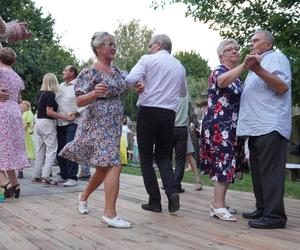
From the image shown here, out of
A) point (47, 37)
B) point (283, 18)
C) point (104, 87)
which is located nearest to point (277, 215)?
point (104, 87)

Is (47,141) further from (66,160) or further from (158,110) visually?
(158,110)

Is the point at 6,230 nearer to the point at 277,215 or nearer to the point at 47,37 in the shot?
the point at 277,215

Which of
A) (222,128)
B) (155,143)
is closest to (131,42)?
(155,143)

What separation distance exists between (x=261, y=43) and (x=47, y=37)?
20942mm

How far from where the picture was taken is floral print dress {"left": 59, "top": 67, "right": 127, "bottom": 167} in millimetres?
4172

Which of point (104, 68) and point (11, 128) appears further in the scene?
point (11, 128)

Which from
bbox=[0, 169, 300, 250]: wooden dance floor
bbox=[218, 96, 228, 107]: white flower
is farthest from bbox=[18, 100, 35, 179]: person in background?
bbox=[218, 96, 228, 107]: white flower

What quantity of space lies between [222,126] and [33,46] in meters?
19.7

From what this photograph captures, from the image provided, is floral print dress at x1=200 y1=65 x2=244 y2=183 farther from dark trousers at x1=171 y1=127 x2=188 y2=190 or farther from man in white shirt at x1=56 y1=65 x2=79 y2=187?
man in white shirt at x1=56 y1=65 x2=79 y2=187

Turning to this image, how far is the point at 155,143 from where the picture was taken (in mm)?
4898

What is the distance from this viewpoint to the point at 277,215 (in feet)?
13.5

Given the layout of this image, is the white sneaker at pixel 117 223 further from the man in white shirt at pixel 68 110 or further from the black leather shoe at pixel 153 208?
the man in white shirt at pixel 68 110

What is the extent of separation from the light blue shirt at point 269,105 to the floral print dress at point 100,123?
3.82ft

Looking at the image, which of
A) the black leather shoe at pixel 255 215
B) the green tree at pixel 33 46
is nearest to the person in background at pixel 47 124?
the black leather shoe at pixel 255 215
